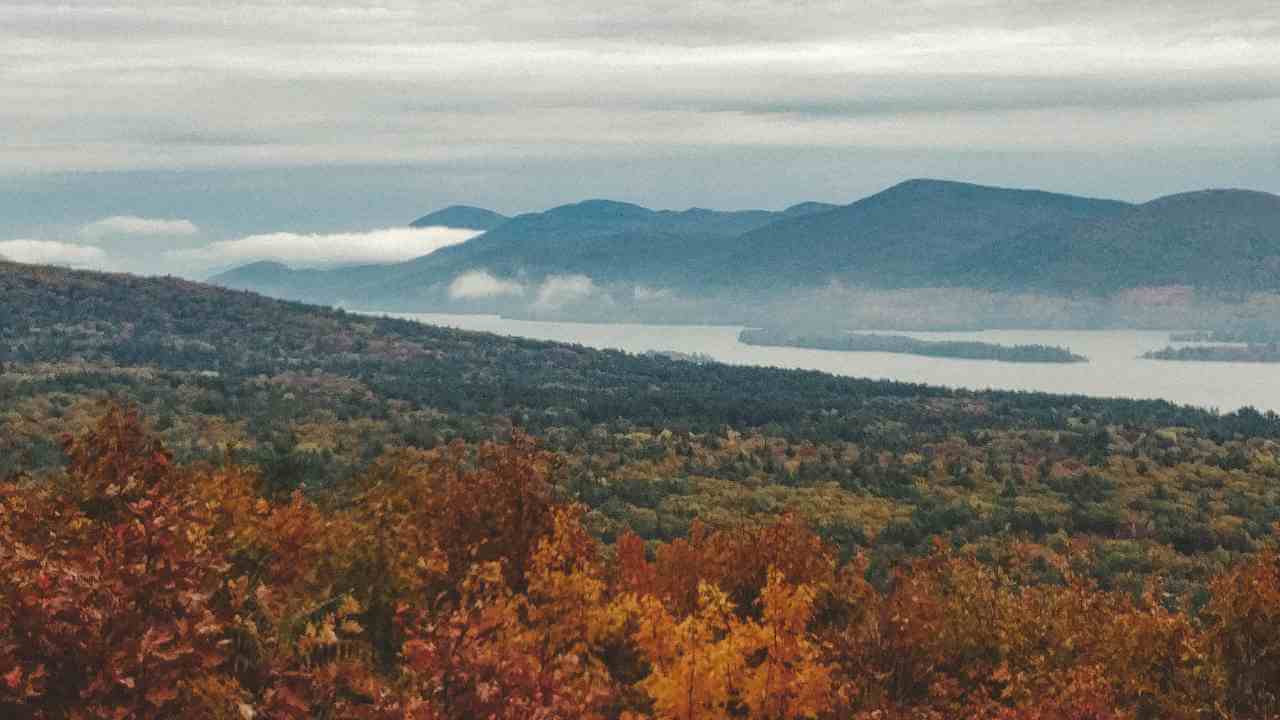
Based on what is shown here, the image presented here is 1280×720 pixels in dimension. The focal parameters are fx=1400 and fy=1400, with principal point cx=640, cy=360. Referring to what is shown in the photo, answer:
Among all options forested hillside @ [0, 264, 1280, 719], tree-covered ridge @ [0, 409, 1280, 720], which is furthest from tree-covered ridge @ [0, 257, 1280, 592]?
tree-covered ridge @ [0, 409, 1280, 720]

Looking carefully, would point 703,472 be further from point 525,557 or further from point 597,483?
point 525,557

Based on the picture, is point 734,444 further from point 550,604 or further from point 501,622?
point 501,622

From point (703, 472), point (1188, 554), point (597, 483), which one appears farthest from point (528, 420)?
point (1188, 554)

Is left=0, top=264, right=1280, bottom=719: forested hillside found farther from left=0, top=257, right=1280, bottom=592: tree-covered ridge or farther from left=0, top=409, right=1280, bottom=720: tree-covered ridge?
left=0, top=257, right=1280, bottom=592: tree-covered ridge

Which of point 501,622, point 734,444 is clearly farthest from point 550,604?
point 734,444

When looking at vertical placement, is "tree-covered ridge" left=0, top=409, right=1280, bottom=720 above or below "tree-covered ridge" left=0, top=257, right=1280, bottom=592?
above

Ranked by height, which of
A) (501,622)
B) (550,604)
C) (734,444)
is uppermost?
(501,622)

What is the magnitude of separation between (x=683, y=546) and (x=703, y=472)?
5718 centimetres

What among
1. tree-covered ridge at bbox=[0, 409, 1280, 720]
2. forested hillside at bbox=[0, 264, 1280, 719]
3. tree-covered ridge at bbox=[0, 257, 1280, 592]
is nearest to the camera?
tree-covered ridge at bbox=[0, 409, 1280, 720]

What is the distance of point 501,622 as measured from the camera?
66.1 ft

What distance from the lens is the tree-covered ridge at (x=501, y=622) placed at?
56.5 ft

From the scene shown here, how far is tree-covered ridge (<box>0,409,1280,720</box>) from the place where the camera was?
17219mm

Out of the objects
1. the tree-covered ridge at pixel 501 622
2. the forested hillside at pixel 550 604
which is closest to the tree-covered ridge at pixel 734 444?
the forested hillside at pixel 550 604

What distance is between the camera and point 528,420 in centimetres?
12462
